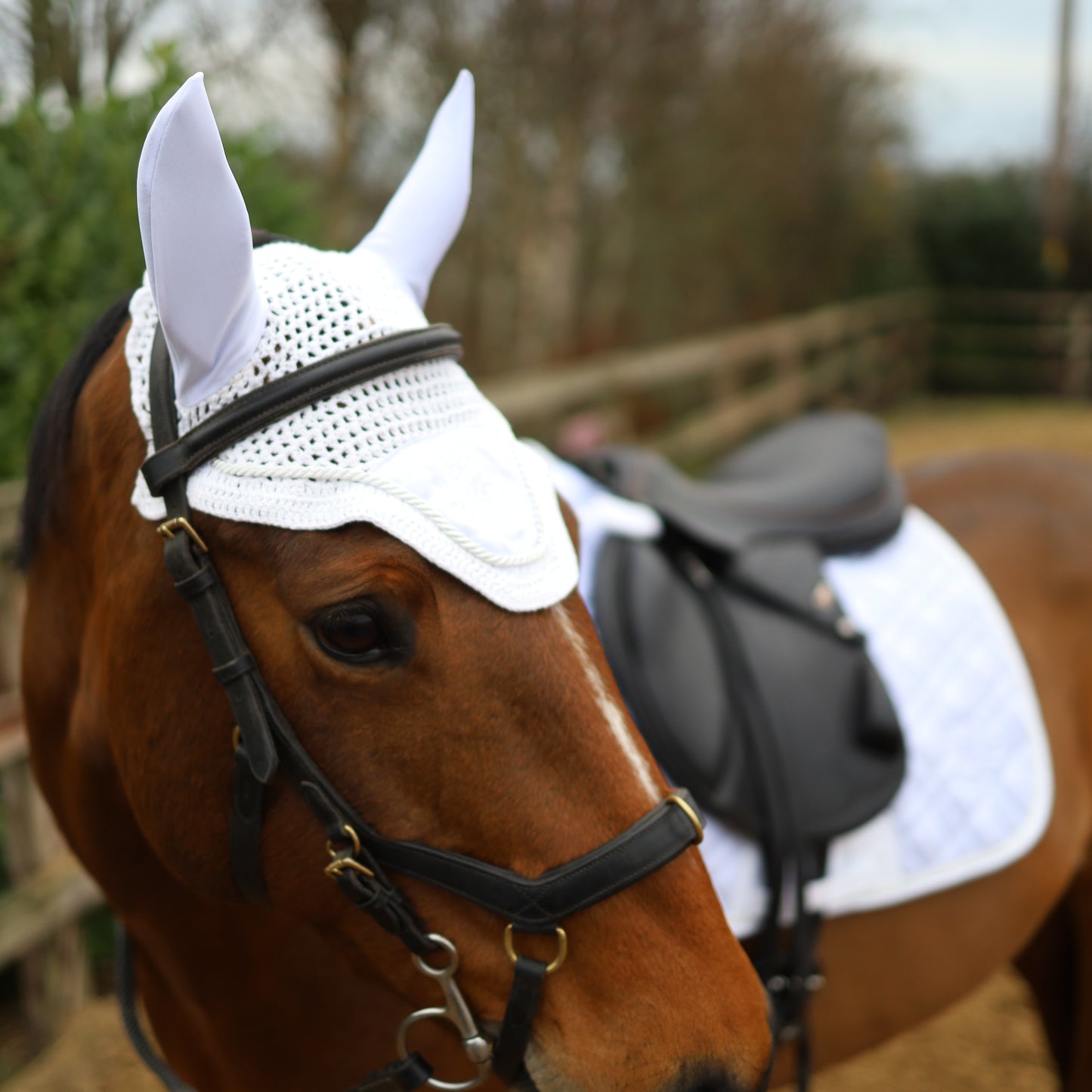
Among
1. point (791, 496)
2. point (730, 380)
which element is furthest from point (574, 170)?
point (791, 496)

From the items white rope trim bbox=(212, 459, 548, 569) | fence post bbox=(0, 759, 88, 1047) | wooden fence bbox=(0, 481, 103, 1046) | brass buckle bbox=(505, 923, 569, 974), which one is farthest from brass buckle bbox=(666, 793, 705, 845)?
fence post bbox=(0, 759, 88, 1047)

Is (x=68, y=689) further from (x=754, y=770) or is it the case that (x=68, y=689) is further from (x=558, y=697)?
(x=754, y=770)

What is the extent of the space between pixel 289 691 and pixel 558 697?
276 millimetres

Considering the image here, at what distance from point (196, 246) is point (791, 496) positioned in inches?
55.9

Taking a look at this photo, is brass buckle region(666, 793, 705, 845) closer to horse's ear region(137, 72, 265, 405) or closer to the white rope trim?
the white rope trim

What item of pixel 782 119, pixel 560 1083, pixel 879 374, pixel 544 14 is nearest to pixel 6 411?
pixel 560 1083

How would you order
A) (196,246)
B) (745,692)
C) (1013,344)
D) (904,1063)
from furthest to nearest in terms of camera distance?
(1013,344) < (904,1063) < (745,692) < (196,246)

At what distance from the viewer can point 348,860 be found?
1.02 metres

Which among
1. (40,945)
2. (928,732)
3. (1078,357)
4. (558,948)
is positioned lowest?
(1078,357)

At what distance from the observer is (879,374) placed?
43.7 ft

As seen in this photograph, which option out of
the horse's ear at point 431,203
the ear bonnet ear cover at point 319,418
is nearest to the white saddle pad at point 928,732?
the horse's ear at point 431,203

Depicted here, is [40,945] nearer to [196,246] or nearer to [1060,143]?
[196,246]

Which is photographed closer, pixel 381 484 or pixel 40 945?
pixel 381 484

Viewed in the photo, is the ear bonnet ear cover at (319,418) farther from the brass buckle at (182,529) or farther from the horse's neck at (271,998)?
the horse's neck at (271,998)
